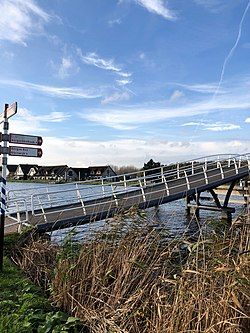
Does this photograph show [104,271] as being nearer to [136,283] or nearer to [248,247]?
[136,283]

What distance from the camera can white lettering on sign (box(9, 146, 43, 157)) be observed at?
20.7 feet

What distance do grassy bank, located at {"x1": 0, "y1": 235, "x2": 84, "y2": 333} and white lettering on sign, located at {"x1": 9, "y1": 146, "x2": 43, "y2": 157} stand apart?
2214 mm

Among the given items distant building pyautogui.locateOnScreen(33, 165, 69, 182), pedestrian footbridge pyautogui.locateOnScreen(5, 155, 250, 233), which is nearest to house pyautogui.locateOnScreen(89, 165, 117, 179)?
distant building pyautogui.locateOnScreen(33, 165, 69, 182)

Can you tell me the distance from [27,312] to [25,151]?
10.6 feet

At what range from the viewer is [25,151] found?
6426mm

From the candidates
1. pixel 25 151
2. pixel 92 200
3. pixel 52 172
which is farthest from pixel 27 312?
pixel 52 172

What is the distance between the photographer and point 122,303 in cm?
398

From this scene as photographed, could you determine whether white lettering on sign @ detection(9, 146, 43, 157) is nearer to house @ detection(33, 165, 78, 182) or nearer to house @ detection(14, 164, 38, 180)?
house @ detection(33, 165, 78, 182)

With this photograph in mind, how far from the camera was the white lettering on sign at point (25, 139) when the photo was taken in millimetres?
6305

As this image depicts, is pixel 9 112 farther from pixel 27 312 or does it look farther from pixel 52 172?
pixel 52 172

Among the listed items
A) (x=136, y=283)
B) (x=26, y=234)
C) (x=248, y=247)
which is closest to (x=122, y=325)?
(x=136, y=283)

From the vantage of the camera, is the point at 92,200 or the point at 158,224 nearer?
the point at 158,224

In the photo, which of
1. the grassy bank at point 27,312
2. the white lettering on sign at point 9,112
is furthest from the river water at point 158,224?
the white lettering on sign at point 9,112

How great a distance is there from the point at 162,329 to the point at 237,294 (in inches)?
28.9
